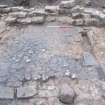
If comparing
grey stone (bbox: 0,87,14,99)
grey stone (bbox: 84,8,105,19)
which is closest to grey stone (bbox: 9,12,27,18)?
grey stone (bbox: 84,8,105,19)

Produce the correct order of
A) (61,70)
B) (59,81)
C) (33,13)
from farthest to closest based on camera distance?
1. (33,13)
2. (61,70)
3. (59,81)

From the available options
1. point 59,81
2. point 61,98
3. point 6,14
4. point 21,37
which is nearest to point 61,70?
point 59,81

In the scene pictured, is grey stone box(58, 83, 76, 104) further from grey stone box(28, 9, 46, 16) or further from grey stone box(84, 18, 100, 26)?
grey stone box(28, 9, 46, 16)

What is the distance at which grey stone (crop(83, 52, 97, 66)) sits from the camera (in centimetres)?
340

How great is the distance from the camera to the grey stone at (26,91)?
2.77 metres

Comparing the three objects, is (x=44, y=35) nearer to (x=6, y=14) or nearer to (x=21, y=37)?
(x=21, y=37)

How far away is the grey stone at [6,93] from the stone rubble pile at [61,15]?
1907mm

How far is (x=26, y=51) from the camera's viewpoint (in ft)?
12.1

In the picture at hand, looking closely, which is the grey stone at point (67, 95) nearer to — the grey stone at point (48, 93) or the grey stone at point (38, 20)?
the grey stone at point (48, 93)

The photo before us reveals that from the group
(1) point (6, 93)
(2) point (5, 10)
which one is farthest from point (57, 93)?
(2) point (5, 10)

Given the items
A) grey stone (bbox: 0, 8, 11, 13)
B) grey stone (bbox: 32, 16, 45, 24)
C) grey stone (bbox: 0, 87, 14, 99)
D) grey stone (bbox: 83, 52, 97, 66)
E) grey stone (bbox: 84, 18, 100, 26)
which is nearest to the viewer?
grey stone (bbox: 0, 87, 14, 99)

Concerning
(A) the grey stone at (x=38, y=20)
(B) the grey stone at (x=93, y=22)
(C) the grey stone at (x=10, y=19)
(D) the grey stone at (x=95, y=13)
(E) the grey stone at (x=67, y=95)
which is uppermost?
(D) the grey stone at (x=95, y=13)

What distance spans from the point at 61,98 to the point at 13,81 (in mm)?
733

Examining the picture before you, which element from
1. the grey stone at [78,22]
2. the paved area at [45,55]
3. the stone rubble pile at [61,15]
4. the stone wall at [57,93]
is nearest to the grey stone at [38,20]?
the stone rubble pile at [61,15]
